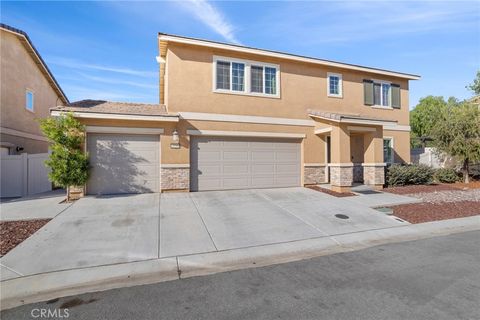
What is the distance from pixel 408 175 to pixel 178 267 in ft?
42.1

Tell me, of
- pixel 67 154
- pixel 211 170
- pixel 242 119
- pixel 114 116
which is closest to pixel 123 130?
pixel 114 116

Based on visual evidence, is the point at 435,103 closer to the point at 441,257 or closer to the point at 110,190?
the point at 441,257

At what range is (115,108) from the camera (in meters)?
10.6

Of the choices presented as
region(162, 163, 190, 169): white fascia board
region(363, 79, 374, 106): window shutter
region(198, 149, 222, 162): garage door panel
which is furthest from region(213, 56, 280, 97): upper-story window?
region(363, 79, 374, 106): window shutter

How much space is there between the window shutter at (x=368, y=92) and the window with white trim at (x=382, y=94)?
42 centimetres

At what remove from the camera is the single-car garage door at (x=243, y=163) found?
11.2 meters

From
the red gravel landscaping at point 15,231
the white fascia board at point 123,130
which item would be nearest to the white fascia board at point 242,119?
the white fascia board at point 123,130

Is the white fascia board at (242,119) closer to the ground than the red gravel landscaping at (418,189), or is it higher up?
higher up

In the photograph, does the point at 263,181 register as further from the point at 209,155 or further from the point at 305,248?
the point at 305,248

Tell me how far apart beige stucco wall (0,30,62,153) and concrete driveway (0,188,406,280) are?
7.46 meters

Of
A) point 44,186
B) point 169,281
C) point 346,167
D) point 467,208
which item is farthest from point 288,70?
point 44,186

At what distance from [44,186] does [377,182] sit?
51.6 feet

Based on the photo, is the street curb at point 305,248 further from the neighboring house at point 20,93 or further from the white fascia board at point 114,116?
the neighboring house at point 20,93

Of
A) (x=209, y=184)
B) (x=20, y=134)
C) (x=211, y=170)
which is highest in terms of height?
(x=20, y=134)
